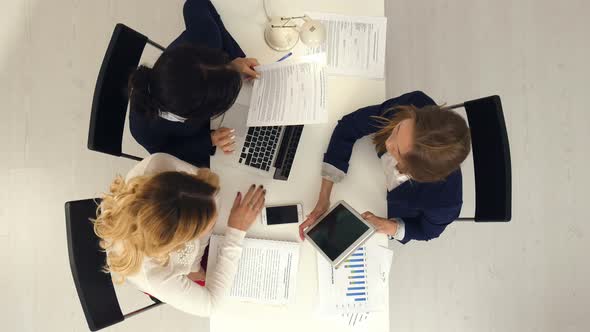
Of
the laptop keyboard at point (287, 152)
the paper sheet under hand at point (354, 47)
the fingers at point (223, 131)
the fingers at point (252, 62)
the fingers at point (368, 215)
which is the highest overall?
the paper sheet under hand at point (354, 47)

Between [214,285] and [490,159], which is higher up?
[490,159]

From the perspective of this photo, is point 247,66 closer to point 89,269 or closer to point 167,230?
point 167,230

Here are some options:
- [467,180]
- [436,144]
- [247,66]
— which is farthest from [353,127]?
[467,180]

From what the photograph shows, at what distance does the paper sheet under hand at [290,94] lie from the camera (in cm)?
114

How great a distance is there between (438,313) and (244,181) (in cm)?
124

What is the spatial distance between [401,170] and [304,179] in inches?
11.8

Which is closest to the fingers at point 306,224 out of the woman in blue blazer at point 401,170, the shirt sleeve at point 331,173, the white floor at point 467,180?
the woman in blue blazer at point 401,170

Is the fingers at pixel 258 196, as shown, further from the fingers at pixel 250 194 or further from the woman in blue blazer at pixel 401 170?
the woman in blue blazer at pixel 401 170

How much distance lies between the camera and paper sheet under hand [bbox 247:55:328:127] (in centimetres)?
114

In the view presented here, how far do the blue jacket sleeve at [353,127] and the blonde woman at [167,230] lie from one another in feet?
0.99

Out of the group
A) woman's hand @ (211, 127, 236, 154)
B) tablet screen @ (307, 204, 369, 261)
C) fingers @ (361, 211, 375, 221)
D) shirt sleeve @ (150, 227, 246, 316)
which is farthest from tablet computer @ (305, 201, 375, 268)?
woman's hand @ (211, 127, 236, 154)

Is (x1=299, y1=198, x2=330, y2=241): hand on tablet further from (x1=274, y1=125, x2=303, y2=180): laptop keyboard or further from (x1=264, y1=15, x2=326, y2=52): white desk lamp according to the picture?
(x1=264, y1=15, x2=326, y2=52): white desk lamp

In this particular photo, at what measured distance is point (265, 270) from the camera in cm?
118
